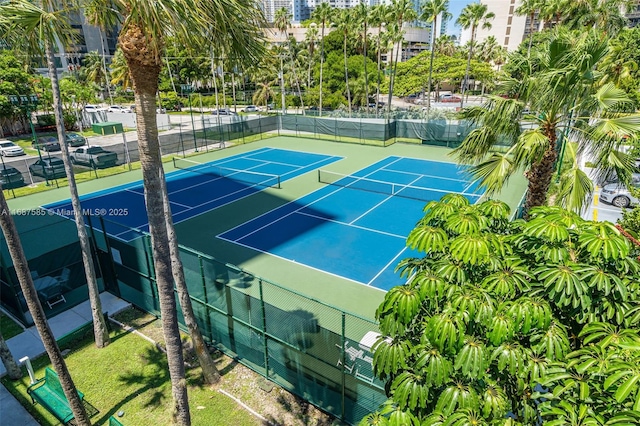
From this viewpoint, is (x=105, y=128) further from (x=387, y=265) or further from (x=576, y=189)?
(x=576, y=189)

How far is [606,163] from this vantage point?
896 cm

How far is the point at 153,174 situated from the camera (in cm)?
638

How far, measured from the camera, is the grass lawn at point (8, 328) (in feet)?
38.8

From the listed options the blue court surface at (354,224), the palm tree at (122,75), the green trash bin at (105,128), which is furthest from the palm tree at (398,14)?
the green trash bin at (105,128)

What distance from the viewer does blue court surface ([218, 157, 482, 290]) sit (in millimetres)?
16625

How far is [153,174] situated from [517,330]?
219 inches

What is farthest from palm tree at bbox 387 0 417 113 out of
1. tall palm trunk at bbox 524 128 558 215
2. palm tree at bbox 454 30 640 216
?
tall palm trunk at bbox 524 128 558 215

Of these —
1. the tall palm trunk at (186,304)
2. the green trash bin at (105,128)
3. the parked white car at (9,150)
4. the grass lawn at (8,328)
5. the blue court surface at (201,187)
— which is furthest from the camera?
the green trash bin at (105,128)

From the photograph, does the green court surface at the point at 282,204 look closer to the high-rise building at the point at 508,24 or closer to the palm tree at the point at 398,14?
the palm tree at the point at 398,14

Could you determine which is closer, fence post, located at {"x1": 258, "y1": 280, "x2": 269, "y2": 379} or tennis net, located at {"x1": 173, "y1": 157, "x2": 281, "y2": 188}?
fence post, located at {"x1": 258, "y1": 280, "x2": 269, "y2": 379}

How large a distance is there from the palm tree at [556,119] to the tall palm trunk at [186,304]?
7.79 meters

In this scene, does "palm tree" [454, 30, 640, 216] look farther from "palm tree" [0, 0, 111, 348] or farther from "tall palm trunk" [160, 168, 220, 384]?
"palm tree" [0, 0, 111, 348]

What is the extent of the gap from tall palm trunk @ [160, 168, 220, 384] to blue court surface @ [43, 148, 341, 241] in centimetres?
910

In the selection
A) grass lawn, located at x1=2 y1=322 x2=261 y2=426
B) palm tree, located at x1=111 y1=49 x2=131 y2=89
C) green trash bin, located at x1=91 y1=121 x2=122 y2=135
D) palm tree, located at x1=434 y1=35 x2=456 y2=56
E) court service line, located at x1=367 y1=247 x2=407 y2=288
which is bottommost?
court service line, located at x1=367 y1=247 x2=407 y2=288
